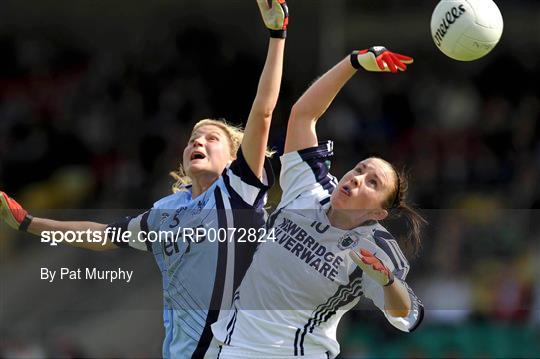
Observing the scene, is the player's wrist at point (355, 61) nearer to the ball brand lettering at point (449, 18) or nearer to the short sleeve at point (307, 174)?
the short sleeve at point (307, 174)

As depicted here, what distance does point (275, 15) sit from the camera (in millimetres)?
4992

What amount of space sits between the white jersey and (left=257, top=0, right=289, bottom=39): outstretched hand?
2.65 feet

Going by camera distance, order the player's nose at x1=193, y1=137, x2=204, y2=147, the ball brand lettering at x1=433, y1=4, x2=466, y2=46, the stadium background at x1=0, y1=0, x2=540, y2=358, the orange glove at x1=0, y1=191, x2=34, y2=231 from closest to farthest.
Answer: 1. the player's nose at x1=193, y1=137, x2=204, y2=147
2. the orange glove at x1=0, y1=191, x2=34, y2=231
3. the ball brand lettering at x1=433, y1=4, x2=466, y2=46
4. the stadium background at x1=0, y1=0, x2=540, y2=358

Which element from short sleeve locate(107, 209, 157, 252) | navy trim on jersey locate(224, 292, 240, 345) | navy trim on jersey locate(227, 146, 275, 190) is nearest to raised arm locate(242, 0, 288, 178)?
navy trim on jersey locate(227, 146, 275, 190)

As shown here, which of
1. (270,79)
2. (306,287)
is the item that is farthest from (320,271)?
(270,79)

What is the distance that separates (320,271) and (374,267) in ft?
1.17

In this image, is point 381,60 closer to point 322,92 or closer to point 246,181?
point 322,92

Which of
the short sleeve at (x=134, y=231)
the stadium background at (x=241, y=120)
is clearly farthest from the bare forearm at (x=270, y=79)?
the stadium background at (x=241, y=120)

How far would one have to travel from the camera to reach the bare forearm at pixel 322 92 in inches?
201

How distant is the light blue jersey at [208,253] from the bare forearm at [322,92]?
335 millimetres

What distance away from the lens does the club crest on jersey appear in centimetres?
484

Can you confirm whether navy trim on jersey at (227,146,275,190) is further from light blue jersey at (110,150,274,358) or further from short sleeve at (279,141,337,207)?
short sleeve at (279,141,337,207)

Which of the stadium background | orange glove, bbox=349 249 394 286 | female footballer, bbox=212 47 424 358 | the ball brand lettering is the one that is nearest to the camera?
orange glove, bbox=349 249 394 286

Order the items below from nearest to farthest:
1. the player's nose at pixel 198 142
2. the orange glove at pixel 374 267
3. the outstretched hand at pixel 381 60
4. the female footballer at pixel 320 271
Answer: the orange glove at pixel 374 267, the female footballer at pixel 320 271, the outstretched hand at pixel 381 60, the player's nose at pixel 198 142
